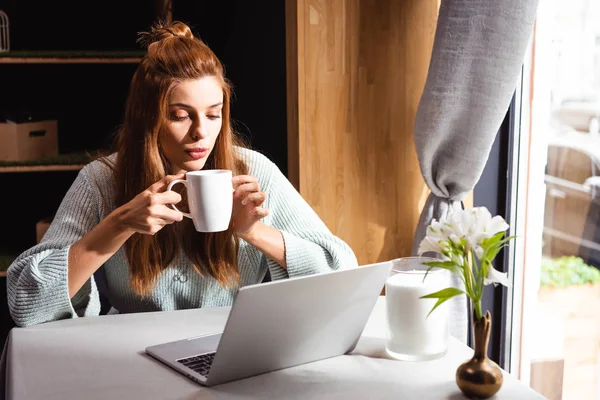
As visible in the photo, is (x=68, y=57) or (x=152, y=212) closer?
(x=152, y=212)

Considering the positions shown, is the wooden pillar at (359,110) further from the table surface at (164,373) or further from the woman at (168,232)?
the table surface at (164,373)

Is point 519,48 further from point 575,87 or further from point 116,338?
point 116,338

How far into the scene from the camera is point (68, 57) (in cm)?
303

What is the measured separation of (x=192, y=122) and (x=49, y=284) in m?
0.46

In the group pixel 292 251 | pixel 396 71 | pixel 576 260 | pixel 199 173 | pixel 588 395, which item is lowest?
pixel 588 395

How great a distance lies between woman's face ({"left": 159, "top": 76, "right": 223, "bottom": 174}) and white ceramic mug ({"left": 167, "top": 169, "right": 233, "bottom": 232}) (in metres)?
0.29

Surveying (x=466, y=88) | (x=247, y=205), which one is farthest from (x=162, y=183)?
(x=466, y=88)

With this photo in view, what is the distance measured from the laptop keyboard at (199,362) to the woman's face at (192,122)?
53 centimetres

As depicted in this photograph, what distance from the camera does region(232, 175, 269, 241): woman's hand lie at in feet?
5.10

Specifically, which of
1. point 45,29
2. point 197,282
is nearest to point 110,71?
point 45,29

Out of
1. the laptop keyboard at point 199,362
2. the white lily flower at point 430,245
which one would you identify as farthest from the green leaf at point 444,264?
the laptop keyboard at point 199,362

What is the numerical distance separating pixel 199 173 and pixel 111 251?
32 centimetres

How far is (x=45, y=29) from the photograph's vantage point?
133 inches

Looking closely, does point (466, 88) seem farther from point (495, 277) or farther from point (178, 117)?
point (495, 277)
